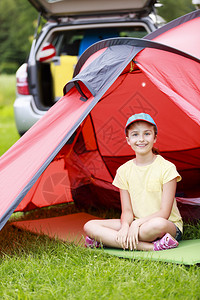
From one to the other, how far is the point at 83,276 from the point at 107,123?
5.81 feet

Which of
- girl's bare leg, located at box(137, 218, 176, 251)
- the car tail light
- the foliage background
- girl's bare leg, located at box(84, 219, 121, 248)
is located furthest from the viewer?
the foliage background

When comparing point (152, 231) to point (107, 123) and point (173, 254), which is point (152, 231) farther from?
point (107, 123)

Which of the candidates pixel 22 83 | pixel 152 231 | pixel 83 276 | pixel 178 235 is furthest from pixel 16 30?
pixel 83 276

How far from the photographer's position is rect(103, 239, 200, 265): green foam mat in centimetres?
248

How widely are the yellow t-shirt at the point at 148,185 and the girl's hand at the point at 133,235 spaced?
13 cm

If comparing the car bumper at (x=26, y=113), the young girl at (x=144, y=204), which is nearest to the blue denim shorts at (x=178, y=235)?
the young girl at (x=144, y=204)

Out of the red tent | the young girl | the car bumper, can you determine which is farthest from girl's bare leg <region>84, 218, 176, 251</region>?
the car bumper

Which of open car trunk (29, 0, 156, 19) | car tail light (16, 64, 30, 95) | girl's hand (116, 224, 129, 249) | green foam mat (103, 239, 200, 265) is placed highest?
open car trunk (29, 0, 156, 19)

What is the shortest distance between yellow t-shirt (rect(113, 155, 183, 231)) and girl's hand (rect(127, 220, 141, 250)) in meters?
0.13

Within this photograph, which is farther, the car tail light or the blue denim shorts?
the car tail light

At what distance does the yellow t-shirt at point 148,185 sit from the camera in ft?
9.39

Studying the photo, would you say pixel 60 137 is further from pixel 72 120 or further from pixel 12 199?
pixel 12 199

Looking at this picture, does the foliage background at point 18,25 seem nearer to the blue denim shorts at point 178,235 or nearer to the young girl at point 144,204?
the young girl at point 144,204

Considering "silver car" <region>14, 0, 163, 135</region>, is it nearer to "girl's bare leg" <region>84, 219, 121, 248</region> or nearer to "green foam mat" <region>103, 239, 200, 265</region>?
"girl's bare leg" <region>84, 219, 121, 248</region>
